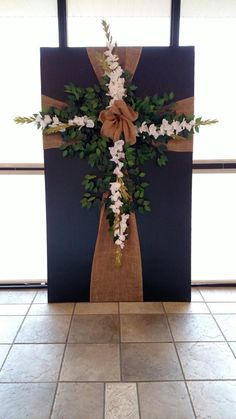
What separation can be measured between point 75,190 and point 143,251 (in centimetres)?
68

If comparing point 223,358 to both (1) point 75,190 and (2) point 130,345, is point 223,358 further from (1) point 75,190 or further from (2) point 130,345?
(1) point 75,190

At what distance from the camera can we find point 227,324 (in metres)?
2.53

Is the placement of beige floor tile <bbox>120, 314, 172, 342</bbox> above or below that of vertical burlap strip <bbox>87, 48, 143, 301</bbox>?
below

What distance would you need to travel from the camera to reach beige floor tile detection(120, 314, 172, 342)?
233 centimetres

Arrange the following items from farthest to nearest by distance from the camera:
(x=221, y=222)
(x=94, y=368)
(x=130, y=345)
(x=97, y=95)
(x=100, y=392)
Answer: (x=221, y=222) < (x=97, y=95) < (x=130, y=345) < (x=94, y=368) < (x=100, y=392)

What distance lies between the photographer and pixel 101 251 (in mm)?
2752

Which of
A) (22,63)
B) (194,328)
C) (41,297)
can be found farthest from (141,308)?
(22,63)

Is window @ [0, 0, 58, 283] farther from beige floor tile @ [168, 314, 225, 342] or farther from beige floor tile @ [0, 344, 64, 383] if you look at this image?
beige floor tile @ [168, 314, 225, 342]

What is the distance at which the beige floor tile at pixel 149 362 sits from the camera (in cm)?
198

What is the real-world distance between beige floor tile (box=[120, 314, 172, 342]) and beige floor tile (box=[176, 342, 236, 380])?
151 millimetres

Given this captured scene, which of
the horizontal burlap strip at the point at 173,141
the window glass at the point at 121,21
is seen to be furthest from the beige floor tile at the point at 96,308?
the window glass at the point at 121,21

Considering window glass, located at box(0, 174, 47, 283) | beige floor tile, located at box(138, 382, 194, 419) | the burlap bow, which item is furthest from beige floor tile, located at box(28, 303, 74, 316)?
the burlap bow

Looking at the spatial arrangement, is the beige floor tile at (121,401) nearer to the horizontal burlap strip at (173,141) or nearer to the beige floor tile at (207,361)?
the beige floor tile at (207,361)

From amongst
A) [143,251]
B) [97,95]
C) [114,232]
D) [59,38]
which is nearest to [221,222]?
[143,251]
